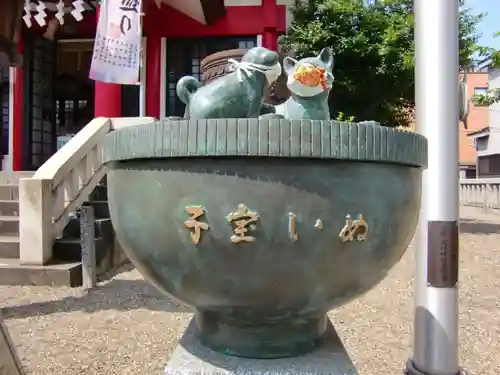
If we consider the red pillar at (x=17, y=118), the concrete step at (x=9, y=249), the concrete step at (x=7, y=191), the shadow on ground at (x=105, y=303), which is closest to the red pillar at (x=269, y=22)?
the red pillar at (x=17, y=118)

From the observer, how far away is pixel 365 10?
850 cm

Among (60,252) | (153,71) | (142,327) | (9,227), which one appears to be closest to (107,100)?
(153,71)

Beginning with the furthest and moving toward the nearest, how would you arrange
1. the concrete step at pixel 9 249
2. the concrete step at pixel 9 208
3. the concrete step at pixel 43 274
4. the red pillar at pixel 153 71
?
the red pillar at pixel 153 71 < the concrete step at pixel 9 208 < the concrete step at pixel 9 249 < the concrete step at pixel 43 274

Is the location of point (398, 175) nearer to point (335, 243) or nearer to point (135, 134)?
point (335, 243)

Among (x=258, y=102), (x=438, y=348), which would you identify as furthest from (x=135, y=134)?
(x=438, y=348)

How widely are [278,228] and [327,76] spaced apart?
18.9 inches

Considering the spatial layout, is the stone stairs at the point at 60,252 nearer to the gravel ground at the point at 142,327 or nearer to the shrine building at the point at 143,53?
the gravel ground at the point at 142,327

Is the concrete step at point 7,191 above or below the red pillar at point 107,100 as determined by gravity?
below

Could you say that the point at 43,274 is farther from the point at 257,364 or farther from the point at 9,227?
the point at 257,364

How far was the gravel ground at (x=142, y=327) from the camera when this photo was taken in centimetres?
270

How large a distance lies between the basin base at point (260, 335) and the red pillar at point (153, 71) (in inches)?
307

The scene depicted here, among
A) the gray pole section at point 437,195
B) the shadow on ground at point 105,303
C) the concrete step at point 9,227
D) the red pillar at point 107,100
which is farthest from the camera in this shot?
the red pillar at point 107,100

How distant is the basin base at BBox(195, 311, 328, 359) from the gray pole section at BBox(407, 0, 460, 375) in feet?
3.44

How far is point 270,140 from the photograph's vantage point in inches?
33.5
